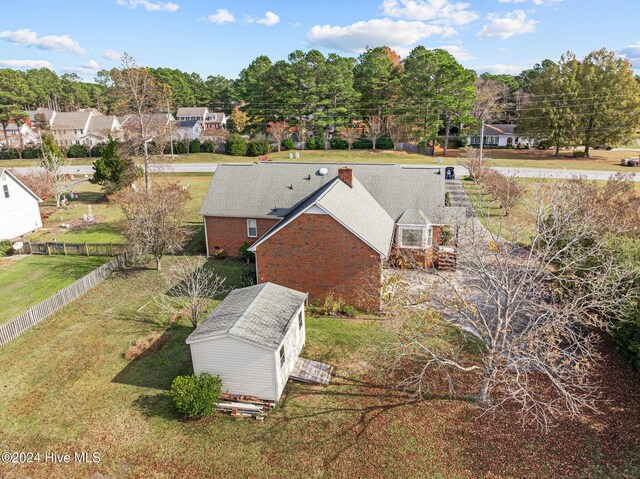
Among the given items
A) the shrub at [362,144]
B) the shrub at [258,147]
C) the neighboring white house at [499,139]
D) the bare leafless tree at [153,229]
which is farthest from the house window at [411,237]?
the neighboring white house at [499,139]

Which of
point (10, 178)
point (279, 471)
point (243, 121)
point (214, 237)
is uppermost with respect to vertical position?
point (243, 121)

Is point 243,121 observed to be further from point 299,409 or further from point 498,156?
point 299,409

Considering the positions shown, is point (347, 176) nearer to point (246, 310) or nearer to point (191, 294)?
point (191, 294)

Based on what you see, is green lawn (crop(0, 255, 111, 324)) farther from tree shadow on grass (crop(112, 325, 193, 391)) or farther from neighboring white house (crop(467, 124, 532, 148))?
neighboring white house (crop(467, 124, 532, 148))

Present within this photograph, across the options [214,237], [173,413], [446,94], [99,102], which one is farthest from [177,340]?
[99,102]

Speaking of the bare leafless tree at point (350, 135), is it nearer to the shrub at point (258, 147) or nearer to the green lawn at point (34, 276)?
the shrub at point (258, 147)

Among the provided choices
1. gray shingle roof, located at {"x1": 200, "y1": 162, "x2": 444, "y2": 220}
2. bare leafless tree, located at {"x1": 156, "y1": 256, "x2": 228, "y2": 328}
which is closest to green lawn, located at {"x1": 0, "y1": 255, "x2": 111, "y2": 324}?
bare leafless tree, located at {"x1": 156, "y1": 256, "x2": 228, "y2": 328}
